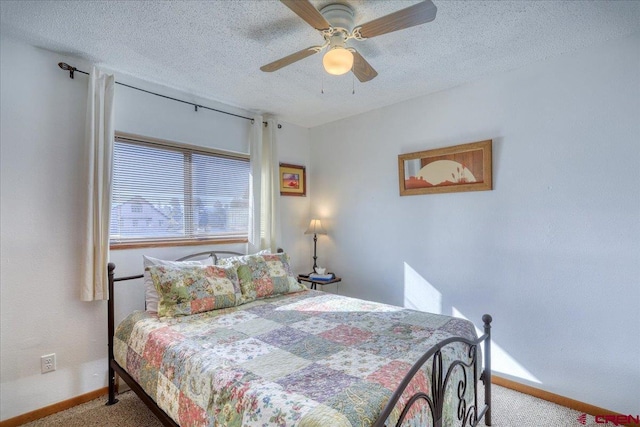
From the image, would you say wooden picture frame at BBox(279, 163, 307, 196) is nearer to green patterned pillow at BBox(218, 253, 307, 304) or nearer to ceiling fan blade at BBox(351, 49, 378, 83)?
green patterned pillow at BBox(218, 253, 307, 304)

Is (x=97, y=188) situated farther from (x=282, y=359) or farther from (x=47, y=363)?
(x=282, y=359)

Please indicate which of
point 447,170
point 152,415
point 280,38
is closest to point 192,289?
point 152,415

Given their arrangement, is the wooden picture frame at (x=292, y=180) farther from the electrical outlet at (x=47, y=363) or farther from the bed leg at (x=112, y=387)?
the electrical outlet at (x=47, y=363)

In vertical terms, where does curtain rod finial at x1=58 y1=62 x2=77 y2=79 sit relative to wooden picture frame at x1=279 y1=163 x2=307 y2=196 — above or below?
above

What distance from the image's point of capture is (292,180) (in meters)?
4.16

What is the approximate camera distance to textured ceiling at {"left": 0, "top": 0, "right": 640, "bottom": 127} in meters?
1.91

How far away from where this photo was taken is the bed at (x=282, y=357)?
1.28m

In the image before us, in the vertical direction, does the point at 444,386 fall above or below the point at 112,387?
above

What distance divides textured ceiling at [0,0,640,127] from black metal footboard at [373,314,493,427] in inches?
73.3

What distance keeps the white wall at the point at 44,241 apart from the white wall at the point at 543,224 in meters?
2.70

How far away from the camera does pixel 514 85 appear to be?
2.70 meters

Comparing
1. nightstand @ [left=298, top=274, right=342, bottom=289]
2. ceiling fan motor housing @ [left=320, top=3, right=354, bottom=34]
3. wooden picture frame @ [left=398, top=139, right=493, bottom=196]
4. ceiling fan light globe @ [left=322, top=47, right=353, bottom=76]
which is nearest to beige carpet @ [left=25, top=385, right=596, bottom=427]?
wooden picture frame @ [left=398, top=139, right=493, bottom=196]

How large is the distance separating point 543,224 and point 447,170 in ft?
2.95

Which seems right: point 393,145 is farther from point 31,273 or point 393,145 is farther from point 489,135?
point 31,273
